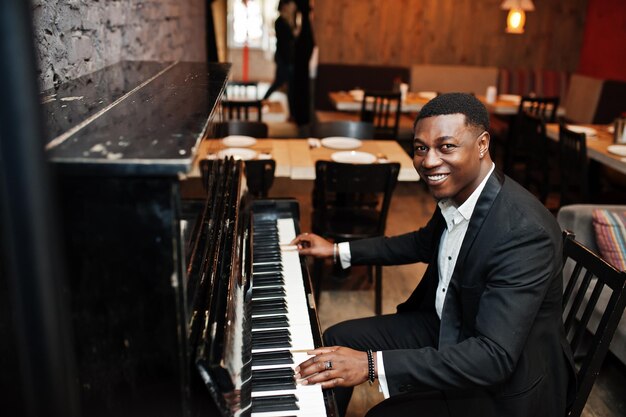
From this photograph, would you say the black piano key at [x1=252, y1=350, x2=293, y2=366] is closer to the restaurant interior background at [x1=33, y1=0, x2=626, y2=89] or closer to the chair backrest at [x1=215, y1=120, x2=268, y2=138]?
the chair backrest at [x1=215, y1=120, x2=268, y2=138]

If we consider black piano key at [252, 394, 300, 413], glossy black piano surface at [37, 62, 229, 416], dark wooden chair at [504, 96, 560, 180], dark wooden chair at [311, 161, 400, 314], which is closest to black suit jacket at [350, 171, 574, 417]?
black piano key at [252, 394, 300, 413]

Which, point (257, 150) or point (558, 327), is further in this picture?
point (257, 150)

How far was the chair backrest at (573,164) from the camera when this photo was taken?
153 inches

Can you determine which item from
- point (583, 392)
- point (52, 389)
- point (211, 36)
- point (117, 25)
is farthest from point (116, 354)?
point (211, 36)

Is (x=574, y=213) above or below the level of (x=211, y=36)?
below

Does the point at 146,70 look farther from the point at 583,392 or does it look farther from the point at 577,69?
the point at 577,69

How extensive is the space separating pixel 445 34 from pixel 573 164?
13.9ft

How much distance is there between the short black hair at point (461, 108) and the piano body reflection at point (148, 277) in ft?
1.90

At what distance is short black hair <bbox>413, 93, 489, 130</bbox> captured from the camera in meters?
1.45

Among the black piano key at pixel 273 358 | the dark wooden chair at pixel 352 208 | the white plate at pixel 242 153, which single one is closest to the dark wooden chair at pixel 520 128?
the dark wooden chair at pixel 352 208

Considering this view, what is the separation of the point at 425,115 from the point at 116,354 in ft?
3.26

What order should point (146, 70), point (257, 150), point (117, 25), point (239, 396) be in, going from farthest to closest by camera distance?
point (257, 150)
point (117, 25)
point (146, 70)
point (239, 396)

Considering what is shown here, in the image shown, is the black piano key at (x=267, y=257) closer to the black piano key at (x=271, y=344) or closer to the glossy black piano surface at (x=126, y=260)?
the black piano key at (x=271, y=344)

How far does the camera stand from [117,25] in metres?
2.37
